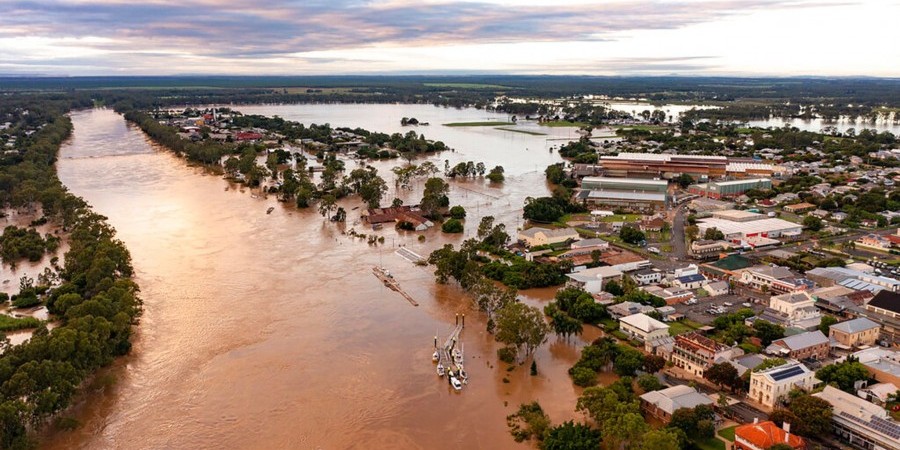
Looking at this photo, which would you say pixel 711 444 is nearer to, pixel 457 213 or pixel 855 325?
pixel 855 325

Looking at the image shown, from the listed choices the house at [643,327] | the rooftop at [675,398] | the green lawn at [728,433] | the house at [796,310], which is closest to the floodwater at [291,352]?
the house at [643,327]

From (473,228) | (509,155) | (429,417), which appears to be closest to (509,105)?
(509,155)

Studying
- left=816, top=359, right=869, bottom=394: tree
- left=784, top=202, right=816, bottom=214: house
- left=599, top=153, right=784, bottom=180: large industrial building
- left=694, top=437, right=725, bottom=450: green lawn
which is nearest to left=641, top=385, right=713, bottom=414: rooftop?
left=694, top=437, right=725, bottom=450: green lawn

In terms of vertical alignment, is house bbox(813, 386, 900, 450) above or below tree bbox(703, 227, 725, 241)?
below

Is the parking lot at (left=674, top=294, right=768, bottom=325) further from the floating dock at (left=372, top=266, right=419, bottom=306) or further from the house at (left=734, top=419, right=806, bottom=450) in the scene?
the floating dock at (left=372, top=266, right=419, bottom=306)

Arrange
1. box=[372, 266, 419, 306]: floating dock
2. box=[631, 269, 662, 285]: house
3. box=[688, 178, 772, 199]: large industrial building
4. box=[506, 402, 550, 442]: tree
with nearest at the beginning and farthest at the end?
1. box=[506, 402, 550, 442]: tree
2. box=[372, 266, 419, 306]: floating dock
3. box=[631, 269, 662, 285]: house
4. box=[688, 178, 772, 199]: large industrial building

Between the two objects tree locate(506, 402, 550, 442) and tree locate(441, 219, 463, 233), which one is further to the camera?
tree locate(441, 219, 463, 233)

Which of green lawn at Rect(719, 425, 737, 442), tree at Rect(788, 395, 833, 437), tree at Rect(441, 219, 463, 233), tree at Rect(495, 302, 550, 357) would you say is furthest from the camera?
tree at Rect(441, 219, 463, 233)
